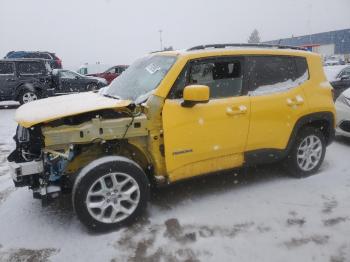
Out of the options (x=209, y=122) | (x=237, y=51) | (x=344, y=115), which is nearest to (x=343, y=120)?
(x=344, y=115)

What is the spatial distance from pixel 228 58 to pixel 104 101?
4.88 feet

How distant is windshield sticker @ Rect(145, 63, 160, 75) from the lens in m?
4.04

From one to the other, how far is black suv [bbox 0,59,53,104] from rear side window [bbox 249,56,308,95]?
10.4 m

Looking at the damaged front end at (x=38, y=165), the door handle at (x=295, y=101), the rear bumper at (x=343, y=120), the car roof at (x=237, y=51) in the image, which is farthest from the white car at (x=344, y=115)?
the damaged front end at (x=38, y=165)

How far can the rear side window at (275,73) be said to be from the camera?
419 cm

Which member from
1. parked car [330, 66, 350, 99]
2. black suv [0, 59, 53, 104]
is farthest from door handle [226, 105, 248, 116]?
black suv [0, 59, 53, 104]

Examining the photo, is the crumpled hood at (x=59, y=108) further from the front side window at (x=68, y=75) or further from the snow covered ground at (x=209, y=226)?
the front side window at (x=68, y=75)

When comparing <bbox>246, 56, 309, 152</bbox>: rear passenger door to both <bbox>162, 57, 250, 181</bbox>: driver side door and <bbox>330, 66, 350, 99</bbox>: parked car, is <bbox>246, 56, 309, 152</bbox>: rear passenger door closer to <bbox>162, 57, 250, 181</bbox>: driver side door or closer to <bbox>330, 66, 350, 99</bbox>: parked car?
<bbox>162, 57, 250, 181</bbox>: driver side door

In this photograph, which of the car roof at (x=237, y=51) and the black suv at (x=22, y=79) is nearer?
the car roof at (x=237, y=51)

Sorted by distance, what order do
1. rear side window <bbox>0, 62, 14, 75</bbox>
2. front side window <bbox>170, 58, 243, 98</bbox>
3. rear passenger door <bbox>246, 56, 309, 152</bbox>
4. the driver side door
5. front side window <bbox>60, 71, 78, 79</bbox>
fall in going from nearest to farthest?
the driver side door → front side window <bbox>170, 58, 243, 98</bbox> → rear passenger door <bbox>246, 56, 309, 152</bbox> → rear side window <bbox>0, 62, 14, 75</bbox> → front side window <bbox>60, 71, 78, 79</bbox>

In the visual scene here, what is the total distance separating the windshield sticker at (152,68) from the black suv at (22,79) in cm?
965

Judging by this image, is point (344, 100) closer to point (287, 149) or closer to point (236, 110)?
point (287, 149)

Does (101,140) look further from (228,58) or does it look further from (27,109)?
(228,58)

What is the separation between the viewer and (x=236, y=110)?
13.0ft
